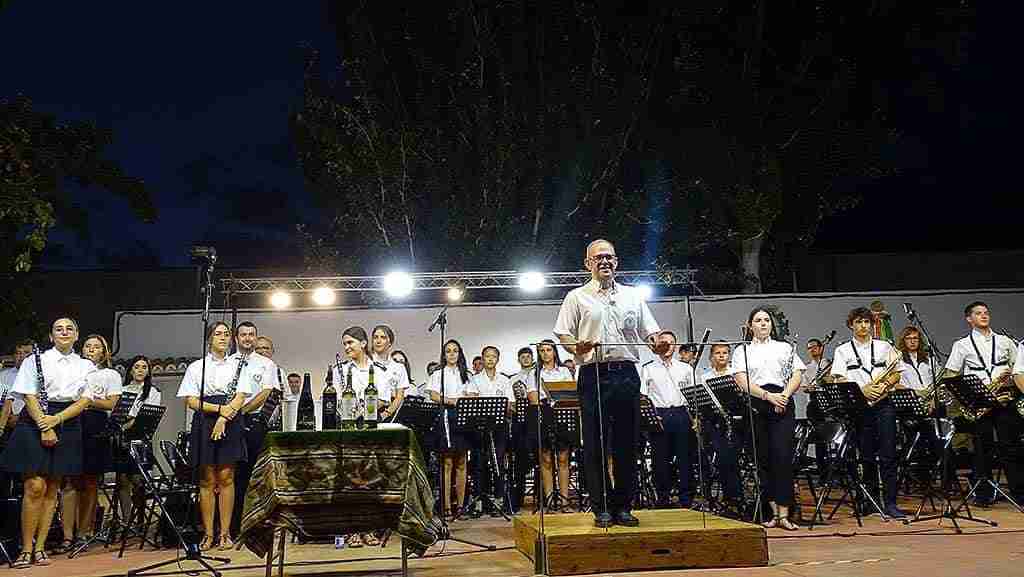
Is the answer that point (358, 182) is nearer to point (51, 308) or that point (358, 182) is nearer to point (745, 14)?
point (745, 14)

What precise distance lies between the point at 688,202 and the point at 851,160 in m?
3.25

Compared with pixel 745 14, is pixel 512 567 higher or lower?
lower

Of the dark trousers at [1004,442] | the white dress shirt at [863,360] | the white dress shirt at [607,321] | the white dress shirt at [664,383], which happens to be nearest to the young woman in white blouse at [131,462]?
the white dress shirt at [607,321]

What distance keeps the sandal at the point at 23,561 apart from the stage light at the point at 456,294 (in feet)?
26.0

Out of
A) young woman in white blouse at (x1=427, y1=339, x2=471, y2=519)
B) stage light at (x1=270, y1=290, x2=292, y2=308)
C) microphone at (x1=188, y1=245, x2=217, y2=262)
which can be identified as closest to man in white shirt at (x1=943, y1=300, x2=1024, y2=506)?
young woman in white blouse at (x1=427, y1=339, x2=471, y2=519)

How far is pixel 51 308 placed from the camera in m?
19.4

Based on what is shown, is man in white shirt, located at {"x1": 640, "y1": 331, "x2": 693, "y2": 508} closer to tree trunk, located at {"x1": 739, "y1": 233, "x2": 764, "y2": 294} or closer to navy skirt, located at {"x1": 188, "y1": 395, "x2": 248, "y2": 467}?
navy skirt, located at {"x1": 188, "y1": 395, "x2": 248, "y2": 467}

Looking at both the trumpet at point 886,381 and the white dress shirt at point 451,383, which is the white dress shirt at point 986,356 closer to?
the trumpet at point 886,381

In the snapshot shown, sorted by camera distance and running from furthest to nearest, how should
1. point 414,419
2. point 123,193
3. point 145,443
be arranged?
point 123,193 → point 414,419 → point 145,443

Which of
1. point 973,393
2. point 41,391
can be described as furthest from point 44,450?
point 973,393

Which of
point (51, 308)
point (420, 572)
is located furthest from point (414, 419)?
point (51, 308)

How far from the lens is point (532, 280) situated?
12891mm

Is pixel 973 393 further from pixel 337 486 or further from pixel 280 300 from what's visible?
pixel 280 300

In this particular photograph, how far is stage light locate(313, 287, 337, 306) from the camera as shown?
13031 mm
